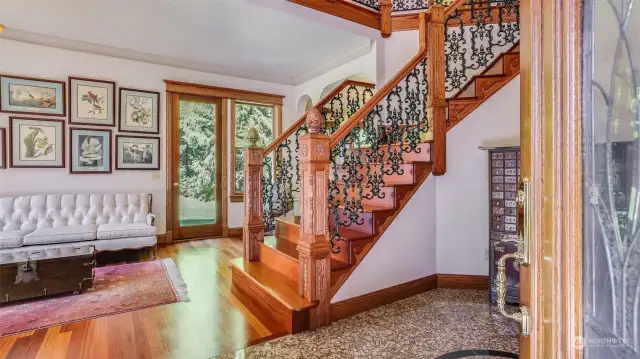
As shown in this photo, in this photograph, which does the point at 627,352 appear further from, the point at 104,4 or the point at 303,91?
the point at 303,91

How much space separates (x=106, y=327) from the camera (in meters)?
2.49

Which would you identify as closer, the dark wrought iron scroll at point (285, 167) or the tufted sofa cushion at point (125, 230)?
the dark wrought iron scroll at point (285, 167)

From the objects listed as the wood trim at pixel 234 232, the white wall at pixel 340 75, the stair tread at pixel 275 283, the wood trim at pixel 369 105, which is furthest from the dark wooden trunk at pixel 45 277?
the white wall at pixel 340 75

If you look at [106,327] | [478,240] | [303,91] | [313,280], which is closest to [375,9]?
[303,91]

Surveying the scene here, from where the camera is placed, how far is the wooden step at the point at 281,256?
115 inches

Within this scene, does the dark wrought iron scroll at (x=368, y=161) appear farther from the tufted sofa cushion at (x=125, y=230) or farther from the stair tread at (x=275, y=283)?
the tufted sofa cushion at (x=125, y=230)

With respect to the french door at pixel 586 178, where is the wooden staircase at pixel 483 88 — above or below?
above

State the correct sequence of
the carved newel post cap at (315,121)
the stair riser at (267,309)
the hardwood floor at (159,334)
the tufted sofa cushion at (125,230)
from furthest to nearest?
1. the tufted sofa cushion at (125,230)
2. the carved newel post cap at (315,121)
3. the stair riser at (267,309)
4. the hardwood floor at (159,334)

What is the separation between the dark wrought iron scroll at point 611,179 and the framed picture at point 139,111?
6020 mm

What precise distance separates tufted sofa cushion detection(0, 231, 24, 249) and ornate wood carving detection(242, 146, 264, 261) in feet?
9.36

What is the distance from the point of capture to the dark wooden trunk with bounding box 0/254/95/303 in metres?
2.93

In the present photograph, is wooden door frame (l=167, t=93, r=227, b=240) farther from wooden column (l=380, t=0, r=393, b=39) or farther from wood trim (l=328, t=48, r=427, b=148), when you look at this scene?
wood trim (l=328, t=48, r=427, b=148)

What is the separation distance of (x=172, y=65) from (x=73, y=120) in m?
1.76

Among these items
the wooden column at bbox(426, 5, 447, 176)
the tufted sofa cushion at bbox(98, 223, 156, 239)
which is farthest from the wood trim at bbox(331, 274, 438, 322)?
the tufted sofa cushion at bbox(98, 223, 156, 239)
